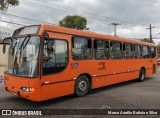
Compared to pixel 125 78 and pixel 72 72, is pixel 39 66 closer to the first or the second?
pixel 72 72

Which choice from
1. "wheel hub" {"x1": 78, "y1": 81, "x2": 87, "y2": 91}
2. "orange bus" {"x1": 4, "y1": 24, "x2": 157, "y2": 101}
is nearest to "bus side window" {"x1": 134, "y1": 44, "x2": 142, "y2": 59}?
"orange bus" {"x1": 4, "y1": 24, "x2": 157, "y2": 101}

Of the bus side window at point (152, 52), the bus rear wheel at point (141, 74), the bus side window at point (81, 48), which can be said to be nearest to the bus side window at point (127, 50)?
the bus rear wheel at point (141, 74)

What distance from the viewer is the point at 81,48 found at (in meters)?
8.55

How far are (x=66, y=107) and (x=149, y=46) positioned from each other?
992 cm

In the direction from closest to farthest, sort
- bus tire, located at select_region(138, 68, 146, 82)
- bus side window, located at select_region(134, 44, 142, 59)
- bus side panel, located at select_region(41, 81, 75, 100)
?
1. bus side panel, located at select_region(41, 81, 75, 100)
2. bus side window, located at select_region(134, 44, 142, 59)
3. bus tire, located at select_region(138, 68, 146, 82)

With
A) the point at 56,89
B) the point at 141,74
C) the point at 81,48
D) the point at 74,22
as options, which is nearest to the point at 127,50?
the point at 141,74

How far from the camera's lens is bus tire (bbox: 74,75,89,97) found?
8.33 meters

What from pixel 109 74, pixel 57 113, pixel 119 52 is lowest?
pixel 57 113

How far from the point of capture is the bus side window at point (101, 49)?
936cm

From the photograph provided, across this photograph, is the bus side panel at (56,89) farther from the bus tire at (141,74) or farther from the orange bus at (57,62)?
the bus tire at (141,74)

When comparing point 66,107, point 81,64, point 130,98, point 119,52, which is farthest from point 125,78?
point 66,107

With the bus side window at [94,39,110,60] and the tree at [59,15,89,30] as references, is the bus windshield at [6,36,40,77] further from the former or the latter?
the tree at [59,15,89,30]

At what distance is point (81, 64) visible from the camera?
842cm

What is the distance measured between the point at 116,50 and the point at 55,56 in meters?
4.51
